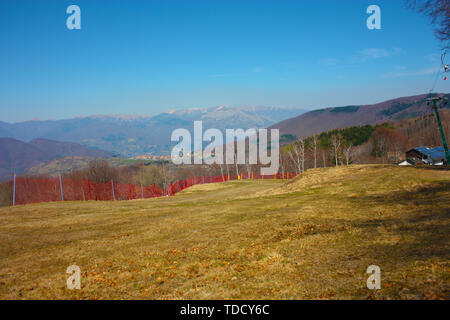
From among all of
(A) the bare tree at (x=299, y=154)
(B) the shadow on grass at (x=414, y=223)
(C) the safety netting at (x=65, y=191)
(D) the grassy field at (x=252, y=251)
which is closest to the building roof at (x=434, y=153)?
(A) the bare tree at (x=299, y=154)

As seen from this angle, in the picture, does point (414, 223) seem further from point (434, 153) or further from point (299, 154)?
point (299, 154)

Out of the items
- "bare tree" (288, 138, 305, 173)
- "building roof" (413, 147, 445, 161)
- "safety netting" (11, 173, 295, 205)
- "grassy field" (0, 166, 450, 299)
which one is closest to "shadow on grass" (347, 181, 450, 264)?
"grassy field" (0, 166, 450, 299)

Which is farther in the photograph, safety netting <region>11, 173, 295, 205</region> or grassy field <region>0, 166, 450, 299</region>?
safety netting <region>11, 173, 295, 205</region>

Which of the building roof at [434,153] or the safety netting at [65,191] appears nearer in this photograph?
the safety netting at [65,191]

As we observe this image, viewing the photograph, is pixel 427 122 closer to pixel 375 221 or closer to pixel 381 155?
pixel 381 155

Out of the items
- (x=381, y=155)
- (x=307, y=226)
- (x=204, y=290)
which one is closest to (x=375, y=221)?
(x=307, y=226)

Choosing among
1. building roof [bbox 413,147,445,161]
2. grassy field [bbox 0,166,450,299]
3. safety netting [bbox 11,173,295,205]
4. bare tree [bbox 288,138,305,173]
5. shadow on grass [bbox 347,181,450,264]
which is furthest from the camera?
bare tree [bbox 288,138,305,173]

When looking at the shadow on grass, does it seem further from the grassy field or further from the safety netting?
the safety netting

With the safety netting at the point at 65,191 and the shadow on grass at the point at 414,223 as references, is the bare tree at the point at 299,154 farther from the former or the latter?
the shadow on grass at the point at 414,223

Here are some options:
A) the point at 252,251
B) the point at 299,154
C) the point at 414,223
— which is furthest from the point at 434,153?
the point at 252,251

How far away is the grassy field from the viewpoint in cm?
641

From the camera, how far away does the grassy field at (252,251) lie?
6406 mm

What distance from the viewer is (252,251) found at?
9297 mm
